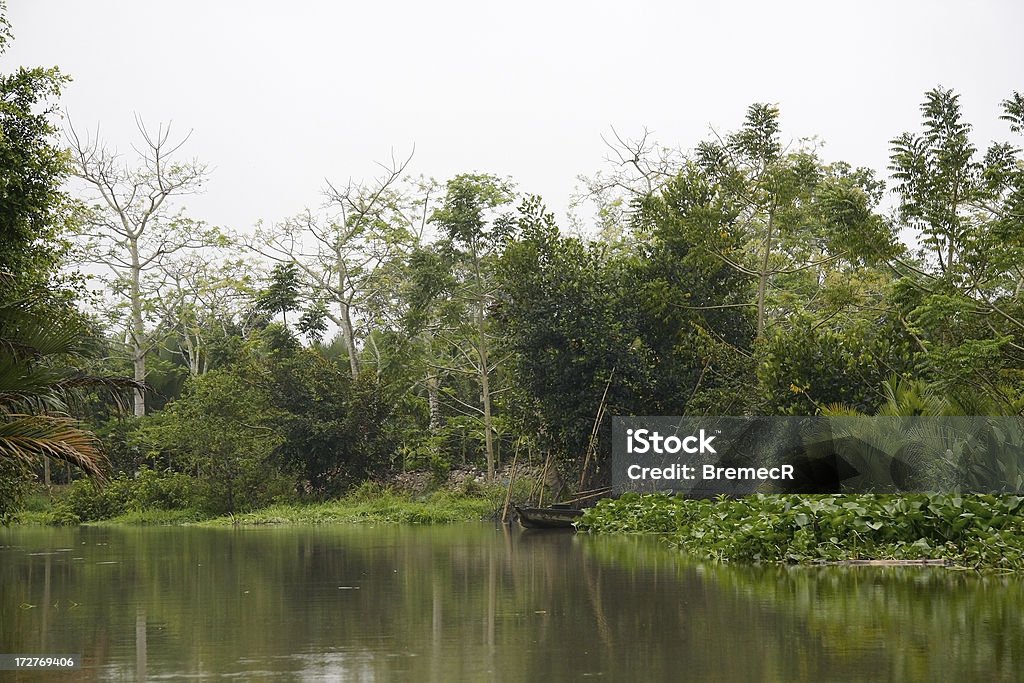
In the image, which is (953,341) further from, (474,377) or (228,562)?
(474,377)

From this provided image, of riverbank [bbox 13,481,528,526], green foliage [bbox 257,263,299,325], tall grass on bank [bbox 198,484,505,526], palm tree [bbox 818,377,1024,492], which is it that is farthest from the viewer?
green foliage [bbox 257,263,299,325]

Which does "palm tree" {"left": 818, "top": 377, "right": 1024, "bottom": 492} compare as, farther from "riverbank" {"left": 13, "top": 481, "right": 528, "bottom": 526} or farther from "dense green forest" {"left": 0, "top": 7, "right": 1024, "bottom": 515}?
"riverbank" {"left": 13, "top": 481, "right": 528, "bottom": 526}

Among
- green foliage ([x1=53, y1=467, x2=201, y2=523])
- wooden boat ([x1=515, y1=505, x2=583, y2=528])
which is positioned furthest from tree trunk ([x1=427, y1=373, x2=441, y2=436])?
wooden boat ([x1=515, y1=505, x2=583, y2=528])

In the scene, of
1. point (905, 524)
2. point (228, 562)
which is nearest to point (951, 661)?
point (905, 524)

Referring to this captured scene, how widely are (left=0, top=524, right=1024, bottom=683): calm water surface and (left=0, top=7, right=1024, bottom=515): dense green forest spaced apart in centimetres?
203

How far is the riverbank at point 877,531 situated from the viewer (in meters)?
13.0

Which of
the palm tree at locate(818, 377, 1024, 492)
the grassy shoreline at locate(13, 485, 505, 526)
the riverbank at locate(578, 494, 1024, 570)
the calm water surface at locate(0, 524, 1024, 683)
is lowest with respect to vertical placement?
the grassy shoreline at locate(13, 485, 505, 526)

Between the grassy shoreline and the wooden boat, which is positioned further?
the grassy shoreline

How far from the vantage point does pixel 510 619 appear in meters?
9.62

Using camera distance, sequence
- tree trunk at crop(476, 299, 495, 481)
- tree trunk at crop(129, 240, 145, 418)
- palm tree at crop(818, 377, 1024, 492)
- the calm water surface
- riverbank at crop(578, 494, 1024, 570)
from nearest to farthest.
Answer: the calm water surface, riverbank at crop(578, 494, 1024, 570), palm tree at crop(818, 377, 1024, 492), tree trunk at crop(476, 299, 495, 481), tree trunk at crop(129, 240, 145, 418)

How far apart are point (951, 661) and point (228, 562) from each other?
11388 millimetres

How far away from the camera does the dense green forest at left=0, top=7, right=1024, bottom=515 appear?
15.5 metres

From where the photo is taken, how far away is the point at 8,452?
11.2 m

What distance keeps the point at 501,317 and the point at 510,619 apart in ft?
58.3
